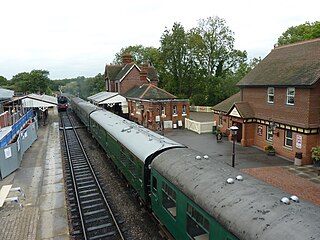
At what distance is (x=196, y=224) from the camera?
6.41 m

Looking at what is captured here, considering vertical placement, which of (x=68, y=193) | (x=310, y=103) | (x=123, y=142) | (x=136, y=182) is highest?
(x=310, y=103)

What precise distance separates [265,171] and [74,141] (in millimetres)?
18160

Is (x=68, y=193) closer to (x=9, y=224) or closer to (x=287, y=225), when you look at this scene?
(x=9, y=224)

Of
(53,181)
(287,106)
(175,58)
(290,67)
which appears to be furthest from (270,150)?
(175,58)

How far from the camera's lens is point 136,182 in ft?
35.3

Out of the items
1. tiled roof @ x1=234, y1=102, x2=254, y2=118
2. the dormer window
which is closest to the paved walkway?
tiled roof @ x1=234, y1=102, x2=254, y2=118

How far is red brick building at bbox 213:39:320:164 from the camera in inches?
676

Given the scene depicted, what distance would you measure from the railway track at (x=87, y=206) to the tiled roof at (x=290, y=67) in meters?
14.1

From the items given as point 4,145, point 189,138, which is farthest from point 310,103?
point 4,145

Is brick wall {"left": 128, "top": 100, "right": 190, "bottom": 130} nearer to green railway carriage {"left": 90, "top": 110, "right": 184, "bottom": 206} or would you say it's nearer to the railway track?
the railway track

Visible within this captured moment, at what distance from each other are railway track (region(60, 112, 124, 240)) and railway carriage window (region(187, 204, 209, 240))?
11.8 ft

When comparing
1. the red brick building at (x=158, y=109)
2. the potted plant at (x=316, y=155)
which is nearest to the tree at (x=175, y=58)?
the red brick building at (x=158, y=109)

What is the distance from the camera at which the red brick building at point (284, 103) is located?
17.2 m

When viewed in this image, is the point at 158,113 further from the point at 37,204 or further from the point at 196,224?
the point at 196,224
